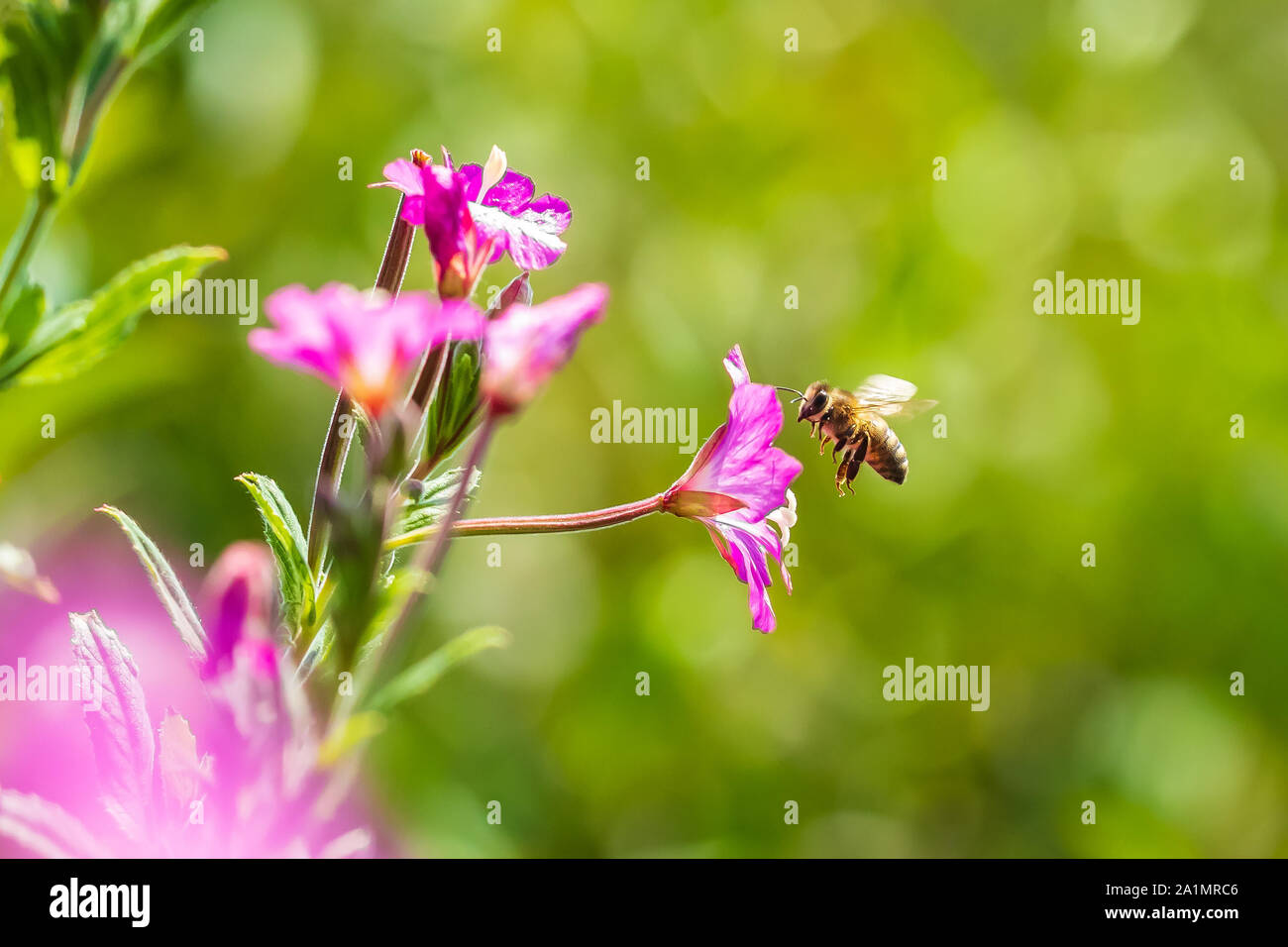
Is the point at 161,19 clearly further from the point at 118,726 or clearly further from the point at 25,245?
the point at 118,726

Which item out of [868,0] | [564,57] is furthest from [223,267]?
[868,0]

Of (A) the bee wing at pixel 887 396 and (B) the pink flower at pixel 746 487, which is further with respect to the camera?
(A) the bee wing at pixel 887 396

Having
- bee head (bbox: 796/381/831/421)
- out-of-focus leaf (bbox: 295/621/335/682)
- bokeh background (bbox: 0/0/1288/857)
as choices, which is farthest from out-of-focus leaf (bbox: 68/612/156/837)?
bokeh background (bbox: 0/0/1288/857)

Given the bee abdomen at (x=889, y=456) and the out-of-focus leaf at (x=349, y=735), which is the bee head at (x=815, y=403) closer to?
the bee abdomen at (x=889, y=456)

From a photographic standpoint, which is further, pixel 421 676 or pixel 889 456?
pixel 889 456

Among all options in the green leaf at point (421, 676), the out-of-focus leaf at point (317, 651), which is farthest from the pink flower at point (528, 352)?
the out-of-focus leaf at point (317, 651)

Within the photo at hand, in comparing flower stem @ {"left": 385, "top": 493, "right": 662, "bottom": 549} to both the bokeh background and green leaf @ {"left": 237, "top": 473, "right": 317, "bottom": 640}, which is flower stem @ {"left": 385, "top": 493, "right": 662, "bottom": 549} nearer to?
green leaf @ {"left": 237, "top": 473, "right": 317, "bottom": 640}

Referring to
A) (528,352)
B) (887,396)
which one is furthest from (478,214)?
(887,396)
